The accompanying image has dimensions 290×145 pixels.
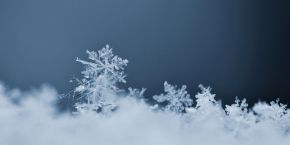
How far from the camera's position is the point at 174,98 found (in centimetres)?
318

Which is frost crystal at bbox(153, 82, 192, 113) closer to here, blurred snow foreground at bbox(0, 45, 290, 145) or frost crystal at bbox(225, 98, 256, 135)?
blurred snow foreground at bbox(0, 45, 290, 145)

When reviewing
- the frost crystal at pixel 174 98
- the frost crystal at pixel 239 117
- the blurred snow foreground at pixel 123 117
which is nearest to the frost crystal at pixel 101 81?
the blurred snow foreground at pixel 123 117

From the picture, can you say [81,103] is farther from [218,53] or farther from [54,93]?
[218,53]

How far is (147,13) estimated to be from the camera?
17712cm

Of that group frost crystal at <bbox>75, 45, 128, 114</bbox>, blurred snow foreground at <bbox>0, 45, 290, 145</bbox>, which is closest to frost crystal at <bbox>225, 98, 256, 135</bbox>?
blurred snow foreground at <bbox>0, 45, 290, 145</bbox>

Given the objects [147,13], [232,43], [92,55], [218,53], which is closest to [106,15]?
[147,13]

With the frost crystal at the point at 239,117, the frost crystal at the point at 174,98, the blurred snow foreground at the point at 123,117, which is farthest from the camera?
the frost crystal at the point at 174,98

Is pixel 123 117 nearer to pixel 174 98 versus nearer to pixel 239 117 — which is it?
pixel 174 98

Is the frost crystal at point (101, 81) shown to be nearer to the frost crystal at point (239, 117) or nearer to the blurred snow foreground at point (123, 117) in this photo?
the blurred snow foreground at point (123, 117)

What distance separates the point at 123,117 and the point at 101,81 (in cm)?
58

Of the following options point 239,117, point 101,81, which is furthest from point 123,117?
point 239,117

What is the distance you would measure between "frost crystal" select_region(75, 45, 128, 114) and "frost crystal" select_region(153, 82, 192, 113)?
27cm

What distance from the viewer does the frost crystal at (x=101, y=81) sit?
3137mm

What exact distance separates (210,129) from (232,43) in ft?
294
